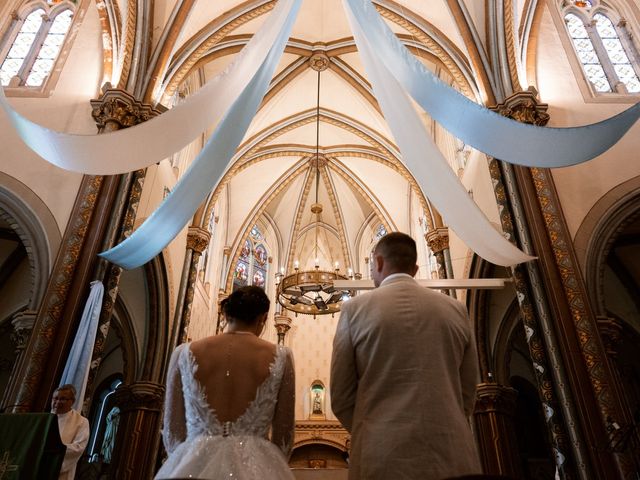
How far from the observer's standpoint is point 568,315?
5996 mm

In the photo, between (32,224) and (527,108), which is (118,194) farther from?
(527,108)

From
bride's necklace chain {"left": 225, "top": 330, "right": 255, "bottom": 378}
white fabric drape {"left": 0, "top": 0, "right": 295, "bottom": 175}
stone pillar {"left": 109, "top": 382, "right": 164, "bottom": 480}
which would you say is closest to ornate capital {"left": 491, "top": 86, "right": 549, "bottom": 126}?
white fabric drape {"left": 0, "top": 0, "right": 295, "bottom": 175}

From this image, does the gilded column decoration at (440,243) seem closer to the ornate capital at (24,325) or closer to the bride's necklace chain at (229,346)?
the ornate capital at (24,325)

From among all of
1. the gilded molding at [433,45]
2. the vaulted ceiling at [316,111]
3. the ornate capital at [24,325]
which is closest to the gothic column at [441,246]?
the vaulted ceiling at [316,111]

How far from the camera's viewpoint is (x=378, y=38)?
17.7ft

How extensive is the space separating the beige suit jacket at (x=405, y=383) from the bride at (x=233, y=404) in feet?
1.22

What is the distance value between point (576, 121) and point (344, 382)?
7.11 meters

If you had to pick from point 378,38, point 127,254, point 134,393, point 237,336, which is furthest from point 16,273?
point 237,336

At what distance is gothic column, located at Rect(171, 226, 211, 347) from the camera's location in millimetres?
10787

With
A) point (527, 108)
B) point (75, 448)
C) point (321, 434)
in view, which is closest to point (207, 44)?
point (527, 108)

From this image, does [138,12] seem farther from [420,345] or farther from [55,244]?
[420,345]

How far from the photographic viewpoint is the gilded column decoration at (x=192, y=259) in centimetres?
1096

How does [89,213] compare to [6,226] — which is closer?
[89,213]

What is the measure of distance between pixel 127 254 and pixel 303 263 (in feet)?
44.9
